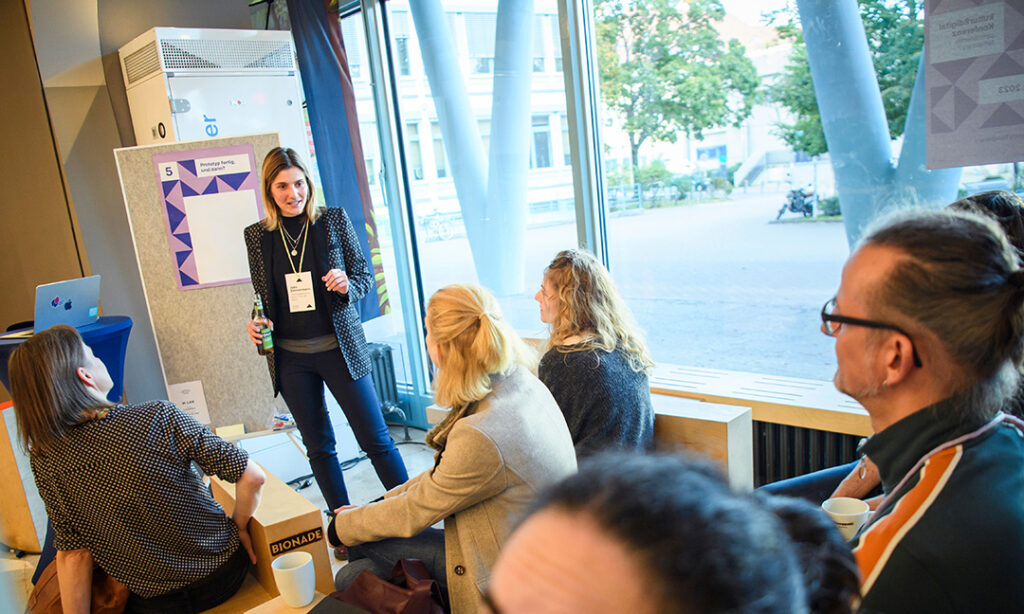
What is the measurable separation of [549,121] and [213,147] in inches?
68.7

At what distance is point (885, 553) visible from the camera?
0.86 metres

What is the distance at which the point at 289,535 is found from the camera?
183 cm

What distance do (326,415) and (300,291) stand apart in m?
0.54

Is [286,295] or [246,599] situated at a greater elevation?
[286,295]

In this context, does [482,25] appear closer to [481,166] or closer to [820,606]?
[481,166]

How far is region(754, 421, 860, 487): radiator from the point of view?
253cm

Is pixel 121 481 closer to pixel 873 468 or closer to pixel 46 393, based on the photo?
pixel 46 393

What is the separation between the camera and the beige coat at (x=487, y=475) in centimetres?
169

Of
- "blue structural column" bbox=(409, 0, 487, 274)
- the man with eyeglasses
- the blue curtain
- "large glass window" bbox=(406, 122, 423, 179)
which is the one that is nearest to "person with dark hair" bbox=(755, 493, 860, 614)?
the man with eyeglasses

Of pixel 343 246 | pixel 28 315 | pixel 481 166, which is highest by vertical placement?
pixel 481 166

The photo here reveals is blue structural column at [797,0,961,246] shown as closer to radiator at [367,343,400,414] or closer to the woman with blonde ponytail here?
the woman with blonde ponytail

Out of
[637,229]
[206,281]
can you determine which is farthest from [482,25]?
[206,281]

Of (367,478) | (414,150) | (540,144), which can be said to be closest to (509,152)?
(540,144)

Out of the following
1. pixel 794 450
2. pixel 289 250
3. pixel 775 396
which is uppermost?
pixel 289 250
